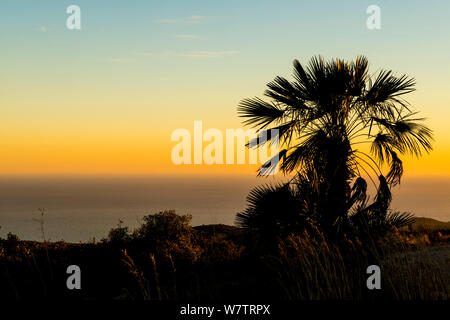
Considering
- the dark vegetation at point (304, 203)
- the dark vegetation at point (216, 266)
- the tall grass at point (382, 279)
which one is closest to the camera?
the tall grass at point (382, 279)

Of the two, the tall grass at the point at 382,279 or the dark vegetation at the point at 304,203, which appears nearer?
the tall grass at the point at 382,279

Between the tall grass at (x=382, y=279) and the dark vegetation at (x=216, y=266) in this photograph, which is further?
the dark vegetation at (x=216, y=266)

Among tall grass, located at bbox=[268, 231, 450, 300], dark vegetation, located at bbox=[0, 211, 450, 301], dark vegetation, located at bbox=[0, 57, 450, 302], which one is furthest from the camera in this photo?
dark vegetation, located at bbox=[0, 57, 450, 302]

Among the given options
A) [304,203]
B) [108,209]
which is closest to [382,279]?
[304,203]

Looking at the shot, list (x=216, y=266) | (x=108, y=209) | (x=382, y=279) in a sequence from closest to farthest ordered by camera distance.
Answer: (x=382, y=279)
(x=216, y=266)
(x=108, y=209)

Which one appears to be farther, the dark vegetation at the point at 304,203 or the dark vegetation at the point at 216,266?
the dark vegetation at the point at 304,203

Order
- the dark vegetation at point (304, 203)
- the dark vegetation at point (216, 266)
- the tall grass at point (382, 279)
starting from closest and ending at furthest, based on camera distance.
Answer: the tall grass at point (382, 279) → the dark vegetation at point (216, 266) → the dark vegetation at point (304, 203)

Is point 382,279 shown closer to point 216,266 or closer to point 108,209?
point 216,266

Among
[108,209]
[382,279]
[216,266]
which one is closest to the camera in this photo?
[382,279]

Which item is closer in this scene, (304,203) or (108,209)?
(304,203)
